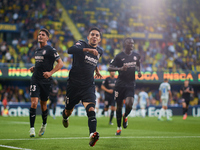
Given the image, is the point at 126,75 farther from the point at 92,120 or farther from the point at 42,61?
the point at 92,120

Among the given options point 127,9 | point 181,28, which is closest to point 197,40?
point 181,28

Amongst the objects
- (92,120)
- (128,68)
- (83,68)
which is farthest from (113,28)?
(92,120)

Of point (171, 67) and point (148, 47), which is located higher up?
point (148, 47)

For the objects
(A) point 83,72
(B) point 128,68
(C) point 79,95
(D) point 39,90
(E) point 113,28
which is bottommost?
(C) point 79,95

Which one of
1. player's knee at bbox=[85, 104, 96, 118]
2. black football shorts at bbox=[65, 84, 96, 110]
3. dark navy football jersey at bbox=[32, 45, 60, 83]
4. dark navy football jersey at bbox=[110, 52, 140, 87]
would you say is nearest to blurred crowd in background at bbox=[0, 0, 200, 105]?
dark navy football jersey at bbox=[110, 52, 140, 87]

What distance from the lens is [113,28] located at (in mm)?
36688

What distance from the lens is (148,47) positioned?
36875 mm

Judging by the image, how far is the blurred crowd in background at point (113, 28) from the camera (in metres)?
29.3

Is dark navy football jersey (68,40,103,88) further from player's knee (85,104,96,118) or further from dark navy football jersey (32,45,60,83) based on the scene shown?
dark navy football jersey (32,45,60,83)

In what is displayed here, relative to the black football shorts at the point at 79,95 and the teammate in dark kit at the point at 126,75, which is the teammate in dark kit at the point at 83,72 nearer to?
the black football shorts at the point at 79,95

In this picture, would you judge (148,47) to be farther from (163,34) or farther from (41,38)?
(41,38)

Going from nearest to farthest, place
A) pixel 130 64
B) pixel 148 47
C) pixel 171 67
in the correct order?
pixel 130 64, pixel 171 67, pixel 148 47

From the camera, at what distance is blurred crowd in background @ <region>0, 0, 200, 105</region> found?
1153 inches

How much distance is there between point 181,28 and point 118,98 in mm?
31742
